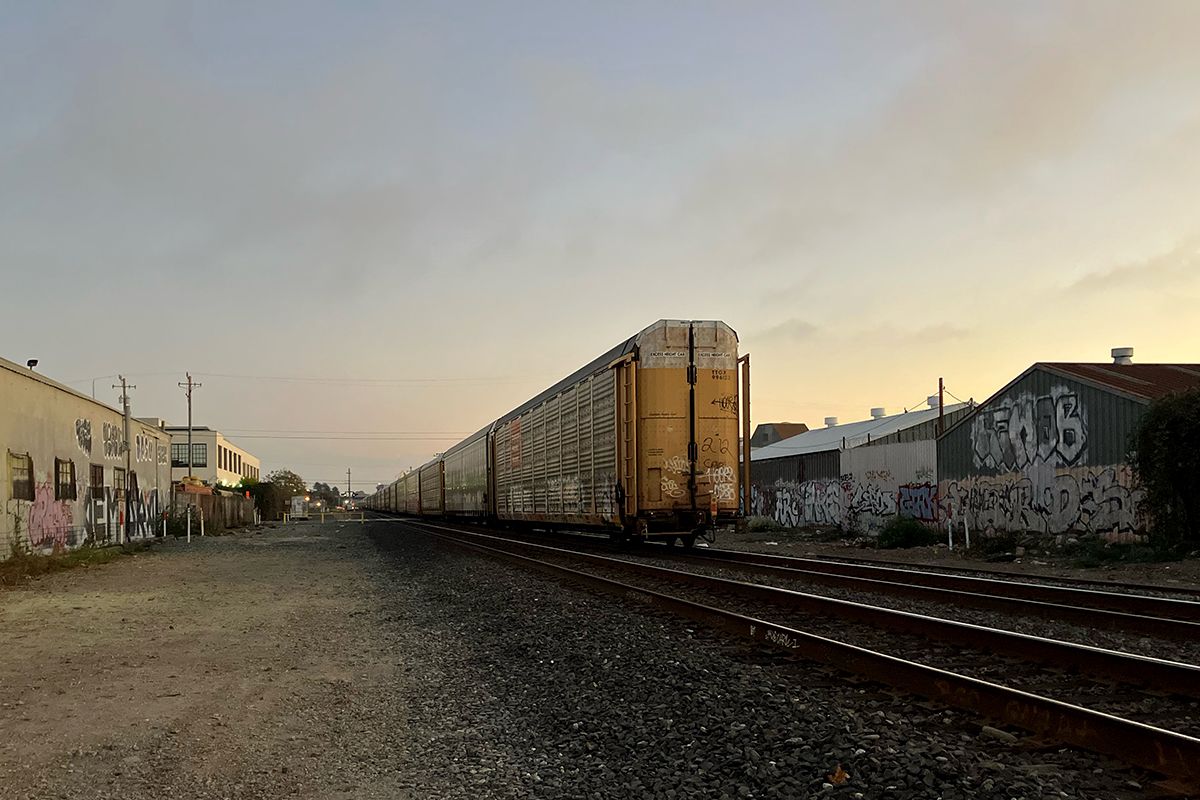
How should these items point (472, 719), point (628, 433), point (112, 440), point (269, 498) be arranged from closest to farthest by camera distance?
point (472, 719) < point (628, 433) < point (112, 440) < point (269, 498)

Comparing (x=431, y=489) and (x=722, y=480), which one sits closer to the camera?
(x=722, y=480)

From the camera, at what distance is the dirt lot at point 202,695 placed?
15.3 ft

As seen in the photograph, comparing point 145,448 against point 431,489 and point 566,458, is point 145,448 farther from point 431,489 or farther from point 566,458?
point 566,458

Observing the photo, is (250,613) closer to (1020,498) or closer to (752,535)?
(1020,498)

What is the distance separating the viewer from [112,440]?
28.0 metres

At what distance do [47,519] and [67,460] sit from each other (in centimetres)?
262

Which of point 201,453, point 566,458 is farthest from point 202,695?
point 201,453

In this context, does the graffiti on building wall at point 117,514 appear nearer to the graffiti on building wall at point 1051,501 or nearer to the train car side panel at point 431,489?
the train car side panel at point 431,489

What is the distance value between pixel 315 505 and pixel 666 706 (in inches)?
5750

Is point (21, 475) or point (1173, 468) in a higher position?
point (21, 475)

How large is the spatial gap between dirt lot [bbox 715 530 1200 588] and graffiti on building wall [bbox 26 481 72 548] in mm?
17864

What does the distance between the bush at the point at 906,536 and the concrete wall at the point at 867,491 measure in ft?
4.74

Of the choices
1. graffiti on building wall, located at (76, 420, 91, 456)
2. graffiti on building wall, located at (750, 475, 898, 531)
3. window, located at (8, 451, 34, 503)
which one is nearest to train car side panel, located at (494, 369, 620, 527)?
graffiti on building wall, located at (750, 475, 898, 531)

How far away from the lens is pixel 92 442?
25.4 metres
